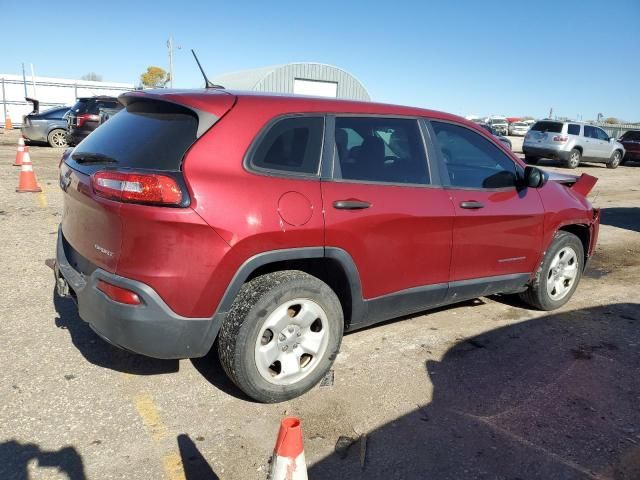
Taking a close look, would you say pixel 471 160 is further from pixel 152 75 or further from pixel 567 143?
pixel 152 75

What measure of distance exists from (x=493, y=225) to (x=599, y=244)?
454 cm

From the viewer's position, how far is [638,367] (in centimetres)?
365

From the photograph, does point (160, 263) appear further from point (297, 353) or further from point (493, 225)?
point (493, 225)

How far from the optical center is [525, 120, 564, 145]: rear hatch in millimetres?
19312

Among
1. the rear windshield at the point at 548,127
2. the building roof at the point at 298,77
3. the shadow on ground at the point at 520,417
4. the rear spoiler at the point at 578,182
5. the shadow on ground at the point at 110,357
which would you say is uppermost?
the building roof at the point at 298,77

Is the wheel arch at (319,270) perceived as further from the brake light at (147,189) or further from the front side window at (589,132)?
the front side window at (589,132)

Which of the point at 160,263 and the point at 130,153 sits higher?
the point at 130,153

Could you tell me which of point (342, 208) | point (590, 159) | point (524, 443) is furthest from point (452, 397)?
point (590, 159)

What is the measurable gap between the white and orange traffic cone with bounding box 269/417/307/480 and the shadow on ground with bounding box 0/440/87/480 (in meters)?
1.12

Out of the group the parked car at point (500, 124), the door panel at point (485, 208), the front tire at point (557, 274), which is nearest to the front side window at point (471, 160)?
the door panel at point (485, 208)

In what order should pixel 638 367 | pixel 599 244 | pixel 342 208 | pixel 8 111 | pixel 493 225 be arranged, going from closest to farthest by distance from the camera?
1. pixel 342 208
2. pixel 638 367
3. pixel 493 225
4. pixel 599 244
5. pixel 8 111

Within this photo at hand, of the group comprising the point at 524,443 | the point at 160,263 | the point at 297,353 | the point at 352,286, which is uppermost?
the point at 160,263

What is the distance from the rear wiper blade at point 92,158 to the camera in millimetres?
2905

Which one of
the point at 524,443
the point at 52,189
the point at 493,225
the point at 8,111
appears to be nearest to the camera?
the point at 524,443
